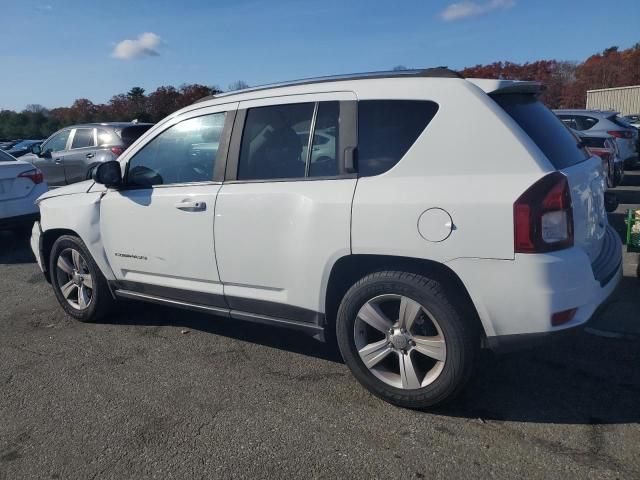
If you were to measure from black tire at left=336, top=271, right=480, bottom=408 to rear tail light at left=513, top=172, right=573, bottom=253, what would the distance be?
0.49 m

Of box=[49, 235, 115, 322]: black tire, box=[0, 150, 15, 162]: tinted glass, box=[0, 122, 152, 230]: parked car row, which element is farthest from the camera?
box=[0, 150, 15, 162]: tinted glass

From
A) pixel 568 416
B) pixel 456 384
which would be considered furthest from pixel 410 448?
pixel 568 416

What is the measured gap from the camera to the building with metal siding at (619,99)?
3209cm

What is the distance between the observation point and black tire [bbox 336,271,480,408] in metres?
3.09

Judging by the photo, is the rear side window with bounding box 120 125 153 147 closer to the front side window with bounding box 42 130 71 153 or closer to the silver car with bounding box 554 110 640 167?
the front side window with bounding box 42 130 71 153

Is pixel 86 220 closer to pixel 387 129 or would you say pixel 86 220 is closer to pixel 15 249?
pixel 387 129

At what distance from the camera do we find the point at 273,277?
3.70 m

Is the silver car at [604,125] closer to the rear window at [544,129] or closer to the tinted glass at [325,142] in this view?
the rear window at [544,129]

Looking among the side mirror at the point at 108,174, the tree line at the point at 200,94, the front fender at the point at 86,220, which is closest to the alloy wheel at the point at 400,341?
the side mirror at the point at 108,174

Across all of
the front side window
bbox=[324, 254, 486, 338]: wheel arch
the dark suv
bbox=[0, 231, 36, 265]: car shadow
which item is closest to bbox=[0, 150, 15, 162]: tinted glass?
bbox=[0, 231, 36, 265]: car shadow

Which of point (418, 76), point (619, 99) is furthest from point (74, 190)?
point (619, 99)

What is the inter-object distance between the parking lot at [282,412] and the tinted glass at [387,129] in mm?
1433

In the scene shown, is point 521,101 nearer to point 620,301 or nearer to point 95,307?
point 620,301

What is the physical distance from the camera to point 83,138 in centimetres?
1194
